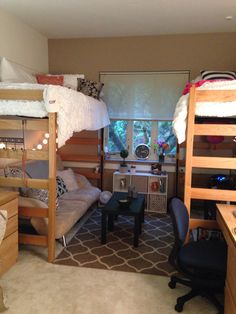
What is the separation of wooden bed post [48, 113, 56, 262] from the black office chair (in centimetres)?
119

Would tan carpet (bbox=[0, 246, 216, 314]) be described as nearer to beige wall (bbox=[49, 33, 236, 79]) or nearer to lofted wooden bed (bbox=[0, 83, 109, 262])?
lofted wooden bed (bbox=[0, 83, 109, 262])

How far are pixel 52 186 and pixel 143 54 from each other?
9.26 feet

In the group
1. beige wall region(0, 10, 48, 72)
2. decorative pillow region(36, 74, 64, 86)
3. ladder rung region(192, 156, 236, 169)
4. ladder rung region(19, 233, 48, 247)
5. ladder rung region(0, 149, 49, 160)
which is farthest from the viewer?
decorative pillow region(36, 74, 64, 86)

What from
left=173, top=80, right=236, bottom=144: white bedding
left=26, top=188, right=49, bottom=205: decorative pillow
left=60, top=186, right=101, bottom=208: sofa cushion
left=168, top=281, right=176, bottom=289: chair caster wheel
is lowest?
left=168, top=281, right=176, bottom=289: chair caster wheel

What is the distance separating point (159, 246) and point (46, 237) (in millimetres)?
1297

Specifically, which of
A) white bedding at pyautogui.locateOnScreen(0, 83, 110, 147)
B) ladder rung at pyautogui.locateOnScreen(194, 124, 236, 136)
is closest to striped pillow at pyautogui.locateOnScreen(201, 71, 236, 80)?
ladder rung at pyautogui.locateOnScreen(194, 124, 236, 136)

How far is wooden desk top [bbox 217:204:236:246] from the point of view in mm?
1820

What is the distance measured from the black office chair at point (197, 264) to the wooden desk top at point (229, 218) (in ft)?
0.94

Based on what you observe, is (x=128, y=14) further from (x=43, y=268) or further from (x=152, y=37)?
(x=43, y=268)

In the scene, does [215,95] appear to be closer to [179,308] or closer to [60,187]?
[179,308]

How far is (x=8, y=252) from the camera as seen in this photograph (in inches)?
97.9

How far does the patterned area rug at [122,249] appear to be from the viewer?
2721mm

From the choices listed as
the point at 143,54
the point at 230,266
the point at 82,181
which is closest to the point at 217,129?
the point at 230,266

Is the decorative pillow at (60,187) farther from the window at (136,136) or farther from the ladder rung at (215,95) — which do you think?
the ladder rung at (215,95)
